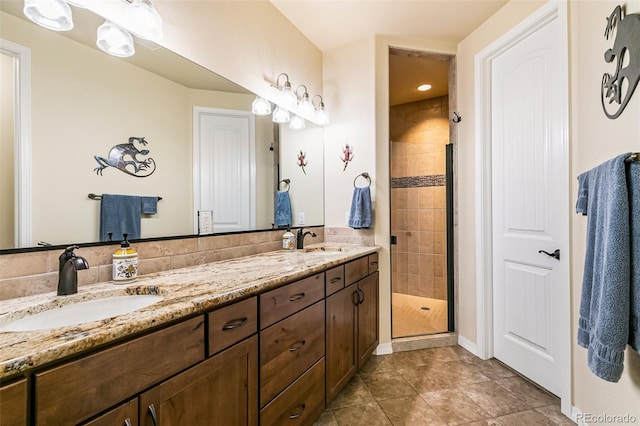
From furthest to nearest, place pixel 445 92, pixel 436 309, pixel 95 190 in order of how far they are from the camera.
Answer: pixel 445 92 → pixel 436 309 → pixel 95 190

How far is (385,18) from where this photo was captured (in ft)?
7.41

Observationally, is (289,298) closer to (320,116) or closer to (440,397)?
(440,397)

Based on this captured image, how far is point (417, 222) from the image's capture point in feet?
12.5

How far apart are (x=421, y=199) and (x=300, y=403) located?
3.01 m

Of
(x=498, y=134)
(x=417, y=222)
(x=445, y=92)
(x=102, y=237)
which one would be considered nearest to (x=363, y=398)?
(x=102, y=237)

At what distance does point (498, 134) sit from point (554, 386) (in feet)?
5.81

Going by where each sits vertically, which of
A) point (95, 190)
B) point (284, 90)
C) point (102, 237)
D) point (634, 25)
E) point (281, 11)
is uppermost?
point (281, 11)

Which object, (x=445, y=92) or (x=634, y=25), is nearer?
(x=634, y=25)

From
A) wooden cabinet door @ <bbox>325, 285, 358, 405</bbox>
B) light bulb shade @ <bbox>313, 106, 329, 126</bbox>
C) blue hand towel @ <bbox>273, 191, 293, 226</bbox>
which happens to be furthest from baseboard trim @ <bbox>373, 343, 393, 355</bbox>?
light bulb shade @ <bbox>313, 106, 329, 126</bbox>

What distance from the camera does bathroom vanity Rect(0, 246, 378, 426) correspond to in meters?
0.59

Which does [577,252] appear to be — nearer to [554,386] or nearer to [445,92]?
[554,386]

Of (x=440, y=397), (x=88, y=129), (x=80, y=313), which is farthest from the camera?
(x=440, y=397)

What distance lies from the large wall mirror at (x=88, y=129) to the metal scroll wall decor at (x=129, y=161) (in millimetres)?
18

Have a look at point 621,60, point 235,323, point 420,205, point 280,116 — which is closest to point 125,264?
point 235,323
